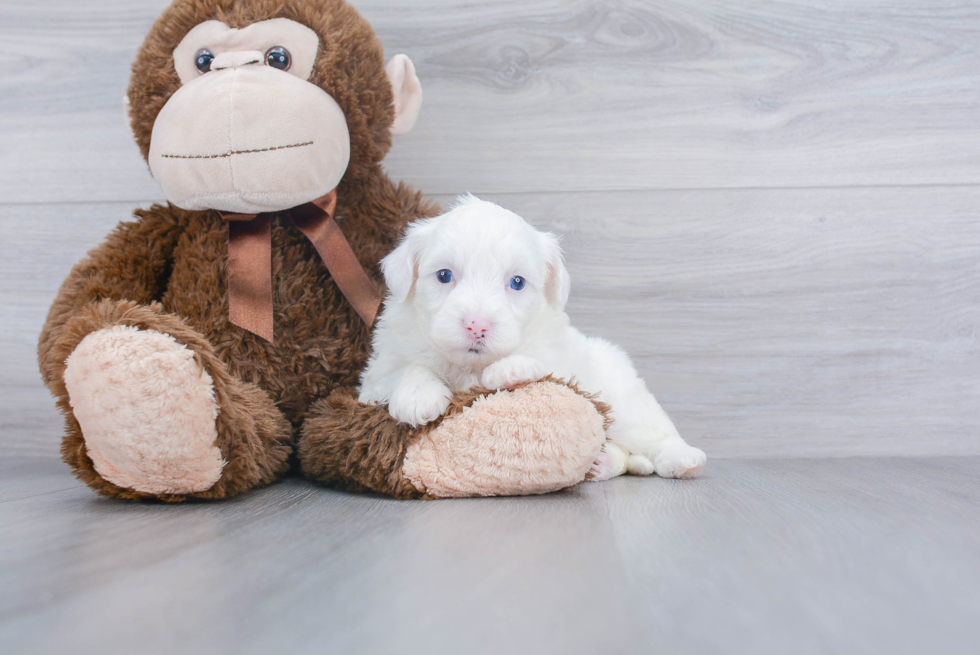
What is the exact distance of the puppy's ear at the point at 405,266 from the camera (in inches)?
39.1

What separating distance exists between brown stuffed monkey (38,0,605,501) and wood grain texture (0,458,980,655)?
0.06m

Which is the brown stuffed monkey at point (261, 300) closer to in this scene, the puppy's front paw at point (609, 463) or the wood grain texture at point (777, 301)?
the puppy's front paw at point (609, 463)

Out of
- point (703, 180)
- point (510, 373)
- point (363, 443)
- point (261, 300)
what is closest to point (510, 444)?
point (510, 373)

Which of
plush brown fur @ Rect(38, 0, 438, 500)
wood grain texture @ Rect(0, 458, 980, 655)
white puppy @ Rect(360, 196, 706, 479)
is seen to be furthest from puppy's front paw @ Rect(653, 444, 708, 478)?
plush brown fur @ Rect(38, 0, 438, 500)

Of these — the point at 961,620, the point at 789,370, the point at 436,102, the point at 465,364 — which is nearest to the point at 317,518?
the point at 465,364

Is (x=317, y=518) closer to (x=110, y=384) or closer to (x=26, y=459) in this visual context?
(x=110, y=384)

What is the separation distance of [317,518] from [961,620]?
2.02ft

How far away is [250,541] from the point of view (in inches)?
27.8

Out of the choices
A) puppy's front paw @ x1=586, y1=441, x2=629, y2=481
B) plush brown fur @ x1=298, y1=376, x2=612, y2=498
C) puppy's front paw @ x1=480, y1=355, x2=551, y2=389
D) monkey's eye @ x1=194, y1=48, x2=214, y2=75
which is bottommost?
puppy's front paw @ x1=586, y1=441, x2=629, y2=481

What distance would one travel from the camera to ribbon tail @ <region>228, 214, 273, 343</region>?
41.4 inches

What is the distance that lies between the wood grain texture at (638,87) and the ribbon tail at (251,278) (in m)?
0.41

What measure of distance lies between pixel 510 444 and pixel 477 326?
0.50ft

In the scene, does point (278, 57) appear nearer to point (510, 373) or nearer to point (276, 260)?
point (276, 260)

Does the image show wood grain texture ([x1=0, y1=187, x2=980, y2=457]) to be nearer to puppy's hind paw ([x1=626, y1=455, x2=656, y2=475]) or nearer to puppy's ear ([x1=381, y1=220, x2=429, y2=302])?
puppy's hind paw ([x1=626, y1=455, x2=656, y2=475])
